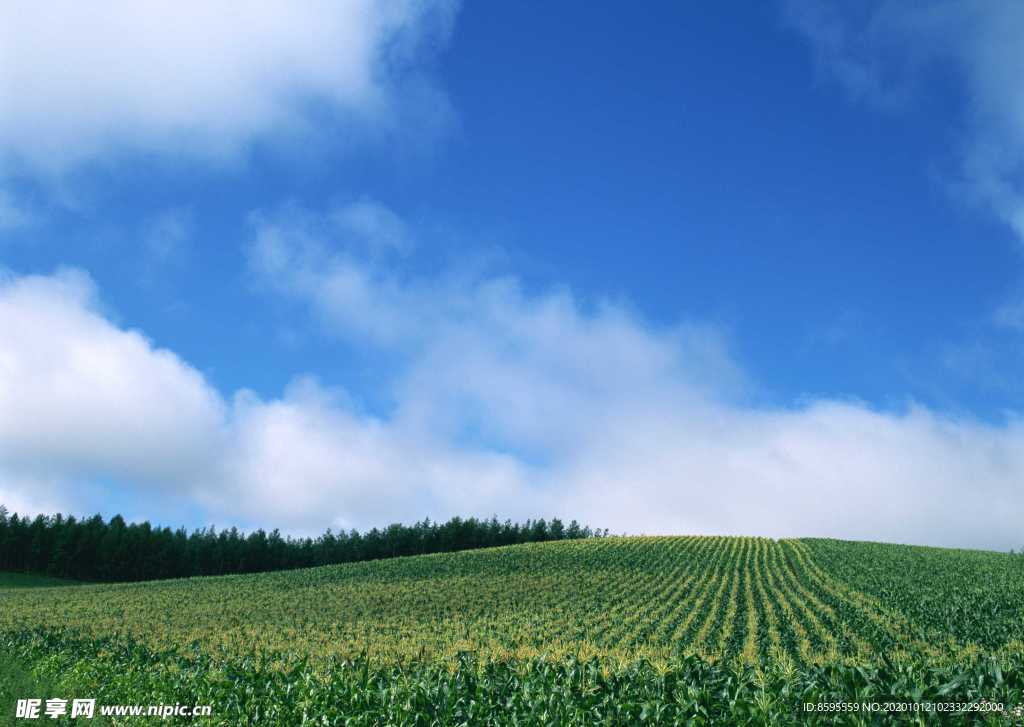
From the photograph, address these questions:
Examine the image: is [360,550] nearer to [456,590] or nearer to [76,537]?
[76,537]

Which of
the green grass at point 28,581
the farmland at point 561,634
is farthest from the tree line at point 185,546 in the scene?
the farmland at point 561,634

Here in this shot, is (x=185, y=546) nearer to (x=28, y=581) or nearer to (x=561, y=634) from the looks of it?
(x=28, y=581)

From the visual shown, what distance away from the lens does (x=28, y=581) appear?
302 feet

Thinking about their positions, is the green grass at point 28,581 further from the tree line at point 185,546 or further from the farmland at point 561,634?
the farmland at point 561,634

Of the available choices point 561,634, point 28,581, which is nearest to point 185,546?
point 28,581

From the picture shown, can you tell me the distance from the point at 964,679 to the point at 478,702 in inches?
310

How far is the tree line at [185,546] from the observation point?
102812 mm

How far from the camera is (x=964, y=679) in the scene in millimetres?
9336

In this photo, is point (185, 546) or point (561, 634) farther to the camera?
point (185, 546)

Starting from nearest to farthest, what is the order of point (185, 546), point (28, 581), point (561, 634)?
point (561, 634) → point (28, 581) → point (185, 546)

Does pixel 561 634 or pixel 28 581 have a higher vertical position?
pixel 561 634

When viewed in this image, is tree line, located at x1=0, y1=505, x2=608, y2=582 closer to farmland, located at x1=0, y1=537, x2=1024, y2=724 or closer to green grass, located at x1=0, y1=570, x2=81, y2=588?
green grass, located at x1=0, y1=570, x2=81, y2=588

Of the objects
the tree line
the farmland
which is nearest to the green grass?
the tree line

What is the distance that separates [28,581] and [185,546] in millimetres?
23213
